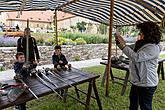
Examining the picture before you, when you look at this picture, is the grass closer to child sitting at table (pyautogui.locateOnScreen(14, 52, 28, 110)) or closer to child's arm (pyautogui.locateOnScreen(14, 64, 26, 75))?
child sitting at table (pyautogui.locateOnScreen(14, 52, 28, 110))

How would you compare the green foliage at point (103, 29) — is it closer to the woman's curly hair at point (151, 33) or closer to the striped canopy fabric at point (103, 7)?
the striped canopy fabric at point (103, 7)

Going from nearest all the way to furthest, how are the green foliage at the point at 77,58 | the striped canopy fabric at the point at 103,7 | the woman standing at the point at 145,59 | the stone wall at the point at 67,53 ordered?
the woman standing at the point at 145,59 < the striped canopy fabric at the point at 103,7 < the stone wall at the point at 67,53 < the green foliage at the point at 77,58

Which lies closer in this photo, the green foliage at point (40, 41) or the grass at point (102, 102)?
the grass at point (102, 102)

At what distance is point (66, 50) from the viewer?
842 cm

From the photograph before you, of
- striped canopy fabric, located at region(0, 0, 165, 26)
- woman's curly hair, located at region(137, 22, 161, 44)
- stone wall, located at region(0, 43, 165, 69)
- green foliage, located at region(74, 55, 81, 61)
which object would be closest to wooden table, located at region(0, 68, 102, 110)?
woman's curly hair, located at region(137, 22, 161, 44)

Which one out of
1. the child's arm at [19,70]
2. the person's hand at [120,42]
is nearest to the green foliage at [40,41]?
the child's arm at [19,70]

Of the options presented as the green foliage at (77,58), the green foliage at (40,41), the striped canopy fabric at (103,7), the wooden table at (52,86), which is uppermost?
the striped canopy fabric at (103,7)

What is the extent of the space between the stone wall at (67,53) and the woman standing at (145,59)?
551 centimetres

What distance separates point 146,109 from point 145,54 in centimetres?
81

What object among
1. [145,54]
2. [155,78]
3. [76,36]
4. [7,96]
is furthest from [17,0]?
[76,36]

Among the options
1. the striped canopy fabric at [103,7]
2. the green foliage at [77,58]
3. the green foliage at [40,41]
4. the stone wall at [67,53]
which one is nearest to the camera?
the striped canopy fabric at [103,7]

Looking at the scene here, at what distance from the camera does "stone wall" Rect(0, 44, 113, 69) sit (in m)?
6.72

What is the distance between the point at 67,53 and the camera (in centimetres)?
847

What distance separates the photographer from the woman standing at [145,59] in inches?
88.7
